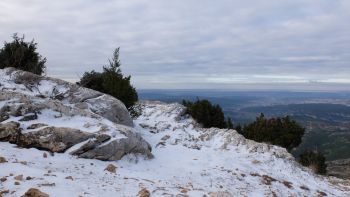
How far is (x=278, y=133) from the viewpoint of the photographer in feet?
123

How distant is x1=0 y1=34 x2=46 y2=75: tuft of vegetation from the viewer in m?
34.6

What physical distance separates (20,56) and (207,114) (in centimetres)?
1856

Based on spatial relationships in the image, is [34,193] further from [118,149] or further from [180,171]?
[180,171]

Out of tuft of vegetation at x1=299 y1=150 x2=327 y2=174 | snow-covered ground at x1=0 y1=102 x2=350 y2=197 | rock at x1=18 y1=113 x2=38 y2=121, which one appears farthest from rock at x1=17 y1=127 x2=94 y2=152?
tuft of vegetation at x1=299 y1=150 x2=327 y2=174

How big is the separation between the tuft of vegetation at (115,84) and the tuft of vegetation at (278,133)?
12.6 meters

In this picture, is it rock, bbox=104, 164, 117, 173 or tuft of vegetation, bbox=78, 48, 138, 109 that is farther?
tuft of vegetation, bbox=78, 48, 138, 109

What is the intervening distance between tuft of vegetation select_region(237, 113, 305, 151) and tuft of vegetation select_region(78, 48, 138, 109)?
12604 mm

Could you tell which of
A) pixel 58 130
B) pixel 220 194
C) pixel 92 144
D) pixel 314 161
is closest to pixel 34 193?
pixel 92 144

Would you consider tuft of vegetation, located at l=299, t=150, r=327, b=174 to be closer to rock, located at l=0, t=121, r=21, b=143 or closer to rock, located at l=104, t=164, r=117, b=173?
rock, located at l=104, t=164, r=117, b=173

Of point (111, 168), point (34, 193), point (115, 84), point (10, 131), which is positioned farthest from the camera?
point (115, 84)

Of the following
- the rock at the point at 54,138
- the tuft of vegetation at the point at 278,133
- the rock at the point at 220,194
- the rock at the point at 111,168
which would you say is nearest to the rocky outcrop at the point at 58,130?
the rock at the point at 54,138

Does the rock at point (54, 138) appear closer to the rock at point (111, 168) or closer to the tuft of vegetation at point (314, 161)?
the rock at point (111, 168)

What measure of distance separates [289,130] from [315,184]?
12494 mm

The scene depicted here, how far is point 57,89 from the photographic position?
28.8 metres
